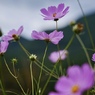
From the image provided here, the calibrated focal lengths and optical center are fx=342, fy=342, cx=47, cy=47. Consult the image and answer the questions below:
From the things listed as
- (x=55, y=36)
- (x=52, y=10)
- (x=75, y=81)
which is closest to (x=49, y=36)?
(x=55, y=36)

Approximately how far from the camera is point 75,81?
1.11ft

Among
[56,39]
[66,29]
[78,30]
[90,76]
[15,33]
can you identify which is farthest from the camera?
[66,29]

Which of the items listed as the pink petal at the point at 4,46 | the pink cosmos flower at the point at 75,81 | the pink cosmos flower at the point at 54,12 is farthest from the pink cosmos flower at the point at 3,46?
the pink cosmos flower at the point at 75,81

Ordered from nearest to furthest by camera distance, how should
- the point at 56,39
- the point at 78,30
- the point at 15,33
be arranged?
the point at 78,30 < the point at 56,39 < the point at 15,33

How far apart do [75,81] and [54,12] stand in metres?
0.50

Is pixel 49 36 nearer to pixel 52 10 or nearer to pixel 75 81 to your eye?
pixel 52 10

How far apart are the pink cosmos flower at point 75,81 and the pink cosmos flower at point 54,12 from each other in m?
0.45

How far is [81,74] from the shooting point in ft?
1.10

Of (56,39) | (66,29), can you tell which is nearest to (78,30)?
(56,39)

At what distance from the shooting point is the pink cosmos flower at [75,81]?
0.33 meters

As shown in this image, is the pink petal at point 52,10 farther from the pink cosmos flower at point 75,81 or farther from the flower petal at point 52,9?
the pink cosmos flower at point 75,81

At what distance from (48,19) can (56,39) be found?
3.0 inches

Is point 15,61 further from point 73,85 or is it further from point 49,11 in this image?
point 73,85

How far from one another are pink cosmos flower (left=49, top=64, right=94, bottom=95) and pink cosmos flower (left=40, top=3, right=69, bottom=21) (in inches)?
17.5
